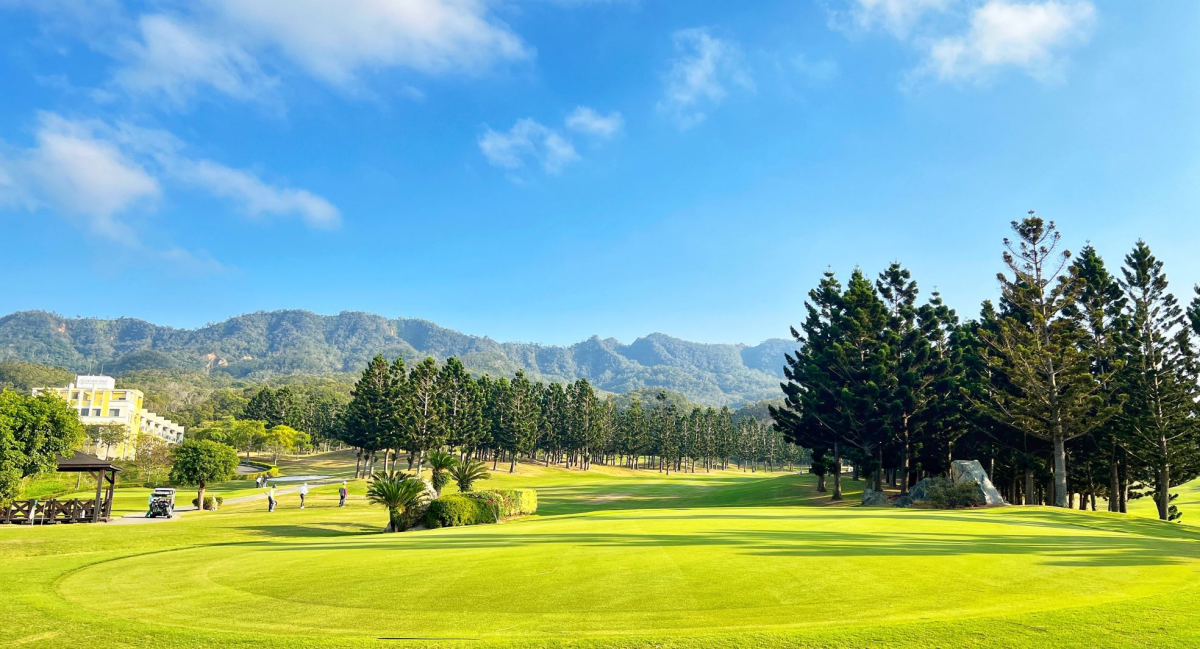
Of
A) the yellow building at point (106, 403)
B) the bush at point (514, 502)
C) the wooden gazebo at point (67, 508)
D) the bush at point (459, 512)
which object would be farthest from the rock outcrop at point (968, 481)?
the yellow building at point (106, 403)

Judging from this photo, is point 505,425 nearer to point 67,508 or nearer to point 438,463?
point 438,463

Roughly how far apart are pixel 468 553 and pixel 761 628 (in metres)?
7.84

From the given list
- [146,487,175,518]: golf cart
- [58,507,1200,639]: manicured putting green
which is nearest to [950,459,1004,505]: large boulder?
[58,507,1200,639]: manicured putting green

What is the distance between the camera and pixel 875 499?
3650 centimetres

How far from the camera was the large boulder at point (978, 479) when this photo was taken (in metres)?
30.3

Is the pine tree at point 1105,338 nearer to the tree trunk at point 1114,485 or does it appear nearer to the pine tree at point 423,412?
the tree trunk at point 1114,485

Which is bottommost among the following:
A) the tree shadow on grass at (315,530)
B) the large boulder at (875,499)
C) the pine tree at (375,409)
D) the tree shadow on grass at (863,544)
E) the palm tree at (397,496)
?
the tree shadow on grass at (315,530)

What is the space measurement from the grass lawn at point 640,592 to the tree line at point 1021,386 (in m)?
20.2

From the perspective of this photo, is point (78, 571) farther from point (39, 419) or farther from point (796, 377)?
point (796, 377)

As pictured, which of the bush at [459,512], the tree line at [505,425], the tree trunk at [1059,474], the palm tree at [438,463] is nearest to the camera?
the bush at [459,512]

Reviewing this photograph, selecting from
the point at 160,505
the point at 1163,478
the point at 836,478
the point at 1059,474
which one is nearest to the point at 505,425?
the point at 836,478

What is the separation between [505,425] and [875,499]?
57.8 m

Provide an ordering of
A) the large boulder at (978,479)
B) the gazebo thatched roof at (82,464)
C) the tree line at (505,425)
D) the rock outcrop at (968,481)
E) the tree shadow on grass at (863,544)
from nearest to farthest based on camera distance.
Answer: the tree shadow on grass at (863,544) → the gazebo thatched roof at (82,464) → the large boulder at (978,479) → the rock outcrop at (968,481) → the tree line at (505,425)

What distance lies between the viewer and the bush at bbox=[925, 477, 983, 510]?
98.2ft
